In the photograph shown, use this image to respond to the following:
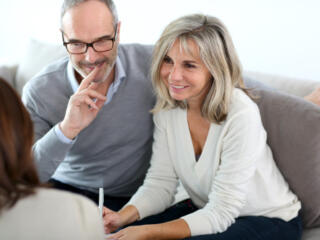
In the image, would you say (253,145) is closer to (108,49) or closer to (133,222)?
(133,222)

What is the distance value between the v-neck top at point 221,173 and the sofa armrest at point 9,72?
4.28 feet

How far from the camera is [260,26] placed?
220cm

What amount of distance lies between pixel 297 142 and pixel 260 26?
0.93 meters

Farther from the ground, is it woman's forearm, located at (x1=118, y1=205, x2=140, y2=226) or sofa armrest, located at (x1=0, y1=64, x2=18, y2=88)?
sofa armrest, located at (x1=0, y1=64, x2=18, y2=88)

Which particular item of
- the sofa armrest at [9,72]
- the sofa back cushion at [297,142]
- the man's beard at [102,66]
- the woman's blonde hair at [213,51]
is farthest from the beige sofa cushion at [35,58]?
the sofa back cushion at [297,142]

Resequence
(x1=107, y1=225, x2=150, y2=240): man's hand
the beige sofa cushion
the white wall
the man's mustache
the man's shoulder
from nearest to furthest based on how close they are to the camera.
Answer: (x1=107, y1=225, x2=150, y2=240): man's hand → the man's mustache → the man's shoulder → the white wall → the beige sofa cushion

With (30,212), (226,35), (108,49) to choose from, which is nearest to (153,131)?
(108,49)

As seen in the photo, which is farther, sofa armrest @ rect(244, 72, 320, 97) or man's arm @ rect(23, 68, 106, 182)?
sofa armrest @ rect(244, 72, 320, 97)

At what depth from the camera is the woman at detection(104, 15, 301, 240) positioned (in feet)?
4.53

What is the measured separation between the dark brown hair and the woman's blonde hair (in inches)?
30.1

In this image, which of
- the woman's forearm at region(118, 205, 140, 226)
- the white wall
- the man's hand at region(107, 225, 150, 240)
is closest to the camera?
the man's hand at region(107, 225, 150, 240)

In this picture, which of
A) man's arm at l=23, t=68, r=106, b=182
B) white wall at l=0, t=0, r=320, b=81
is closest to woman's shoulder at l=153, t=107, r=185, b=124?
man's arm at l=23, t=68, r=106, b=182

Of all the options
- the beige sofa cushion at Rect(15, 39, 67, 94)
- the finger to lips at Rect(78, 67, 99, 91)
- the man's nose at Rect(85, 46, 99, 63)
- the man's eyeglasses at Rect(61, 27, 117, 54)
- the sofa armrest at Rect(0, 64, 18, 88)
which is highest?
the man's eyeglasses at Rect(61, 27, 117, 54)

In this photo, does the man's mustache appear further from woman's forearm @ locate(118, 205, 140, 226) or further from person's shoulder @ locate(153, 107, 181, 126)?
woman's forearm @ locate(118, 205, 140, 226)
